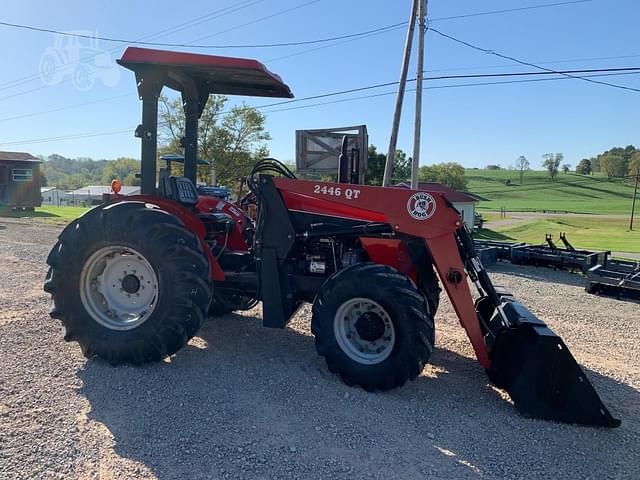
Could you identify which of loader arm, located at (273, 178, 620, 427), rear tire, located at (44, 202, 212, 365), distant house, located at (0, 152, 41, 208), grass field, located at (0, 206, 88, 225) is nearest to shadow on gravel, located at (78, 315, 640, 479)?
loader arm, located at (273, 178, 620, 427)

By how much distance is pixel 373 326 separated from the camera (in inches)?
155

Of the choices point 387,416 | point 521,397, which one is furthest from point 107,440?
point 521,397

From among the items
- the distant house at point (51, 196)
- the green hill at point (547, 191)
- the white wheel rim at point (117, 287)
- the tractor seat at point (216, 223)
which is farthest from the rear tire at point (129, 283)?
the distant house at point (51, 196)

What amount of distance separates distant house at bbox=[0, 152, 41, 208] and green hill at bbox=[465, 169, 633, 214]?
201 feet

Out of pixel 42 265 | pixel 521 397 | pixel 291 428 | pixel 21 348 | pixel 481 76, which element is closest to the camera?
pixel 291 428

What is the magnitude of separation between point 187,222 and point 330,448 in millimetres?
2597

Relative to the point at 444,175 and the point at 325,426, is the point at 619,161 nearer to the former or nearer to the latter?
the point at 444,175

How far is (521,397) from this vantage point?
11.6ft

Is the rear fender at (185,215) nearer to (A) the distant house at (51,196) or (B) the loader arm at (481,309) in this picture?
(B) the loader arm at (481,309)

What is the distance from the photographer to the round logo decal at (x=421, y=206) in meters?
4.07

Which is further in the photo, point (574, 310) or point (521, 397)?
point (574, 310)

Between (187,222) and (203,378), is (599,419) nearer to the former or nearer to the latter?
(203,378)

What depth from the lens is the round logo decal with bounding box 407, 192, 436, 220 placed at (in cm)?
407

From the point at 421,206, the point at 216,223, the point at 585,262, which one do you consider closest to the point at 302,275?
the point at 216,223
